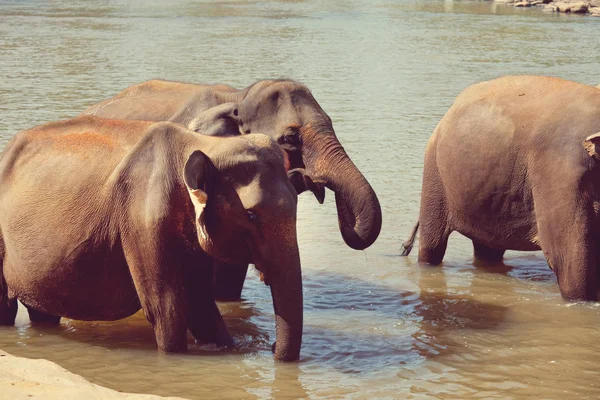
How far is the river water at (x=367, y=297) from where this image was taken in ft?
20.4

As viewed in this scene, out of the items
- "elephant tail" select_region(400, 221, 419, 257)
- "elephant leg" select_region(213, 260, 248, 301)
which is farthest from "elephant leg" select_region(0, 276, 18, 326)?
"elephant tail" select_region(400, 221, 419, 257)

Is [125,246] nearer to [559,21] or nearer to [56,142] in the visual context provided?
[56,142]

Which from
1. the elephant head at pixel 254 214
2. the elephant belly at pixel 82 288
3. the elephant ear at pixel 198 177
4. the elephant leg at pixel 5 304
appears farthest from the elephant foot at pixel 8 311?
the elephant ear at pixel 198 177

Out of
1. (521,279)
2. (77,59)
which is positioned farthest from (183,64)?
(521,279)

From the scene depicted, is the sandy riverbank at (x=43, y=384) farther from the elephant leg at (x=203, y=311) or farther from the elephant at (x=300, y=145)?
the elephant at (x=300, y=145)

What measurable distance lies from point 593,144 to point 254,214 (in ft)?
9.04

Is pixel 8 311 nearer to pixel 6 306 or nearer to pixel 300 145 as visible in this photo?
pixel 6 306

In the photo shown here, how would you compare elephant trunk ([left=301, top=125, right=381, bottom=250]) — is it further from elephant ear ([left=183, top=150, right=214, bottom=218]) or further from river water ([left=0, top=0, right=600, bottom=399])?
elephant ear ([left=183, top=150, right=214, bottom=218])

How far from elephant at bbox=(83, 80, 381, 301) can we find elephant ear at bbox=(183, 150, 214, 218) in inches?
62.1

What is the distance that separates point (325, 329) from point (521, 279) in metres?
2.19

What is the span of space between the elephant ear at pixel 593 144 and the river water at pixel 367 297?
107cm

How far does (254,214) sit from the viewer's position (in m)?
5.75

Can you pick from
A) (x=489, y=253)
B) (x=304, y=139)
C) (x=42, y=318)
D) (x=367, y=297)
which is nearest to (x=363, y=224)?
(x=304, y=139)

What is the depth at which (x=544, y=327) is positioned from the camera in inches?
292
